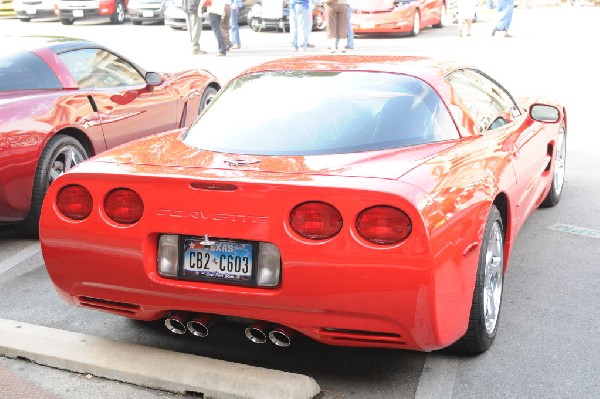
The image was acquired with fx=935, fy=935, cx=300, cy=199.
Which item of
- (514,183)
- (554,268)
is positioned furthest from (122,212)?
(554,268)

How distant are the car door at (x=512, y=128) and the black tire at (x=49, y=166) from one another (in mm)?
2762

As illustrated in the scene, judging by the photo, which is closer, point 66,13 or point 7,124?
point 7,124

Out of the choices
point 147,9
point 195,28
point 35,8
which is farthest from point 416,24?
point 35,8

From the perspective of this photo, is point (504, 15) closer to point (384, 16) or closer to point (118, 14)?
point (384, 16)

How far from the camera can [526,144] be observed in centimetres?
Result: 545

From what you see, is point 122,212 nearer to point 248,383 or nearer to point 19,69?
point 248,383

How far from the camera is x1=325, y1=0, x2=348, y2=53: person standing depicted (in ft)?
64.6

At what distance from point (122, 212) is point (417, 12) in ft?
70.8

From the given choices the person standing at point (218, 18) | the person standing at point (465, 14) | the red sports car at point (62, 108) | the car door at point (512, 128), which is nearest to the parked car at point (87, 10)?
the person standing at point (218, 18)

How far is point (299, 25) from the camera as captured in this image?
2022 centimetres

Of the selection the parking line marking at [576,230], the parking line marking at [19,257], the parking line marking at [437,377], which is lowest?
the parking line marking at [576,230]

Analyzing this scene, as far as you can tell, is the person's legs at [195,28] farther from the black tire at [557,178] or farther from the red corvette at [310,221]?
the red corvette at [310,221]

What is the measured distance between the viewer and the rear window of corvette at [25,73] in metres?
6.97

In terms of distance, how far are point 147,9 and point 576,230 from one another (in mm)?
22695
